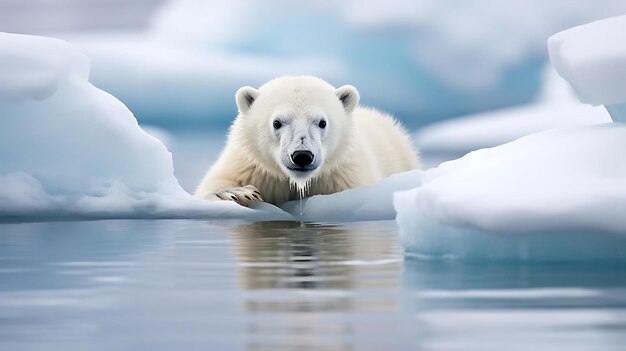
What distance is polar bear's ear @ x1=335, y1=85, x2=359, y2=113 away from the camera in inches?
348

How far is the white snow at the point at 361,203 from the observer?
26.6 feet

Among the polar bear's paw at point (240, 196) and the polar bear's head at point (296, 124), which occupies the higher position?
the polar bear's head at point (296, 124)

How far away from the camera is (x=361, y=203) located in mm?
8156

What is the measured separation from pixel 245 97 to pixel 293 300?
5130 millimetres

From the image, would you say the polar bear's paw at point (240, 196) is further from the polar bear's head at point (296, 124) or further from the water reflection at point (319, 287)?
the water reflection at point (319, 287)

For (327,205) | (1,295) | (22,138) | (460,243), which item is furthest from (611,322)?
(22,138)

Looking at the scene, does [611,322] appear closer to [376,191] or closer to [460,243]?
[460,243]

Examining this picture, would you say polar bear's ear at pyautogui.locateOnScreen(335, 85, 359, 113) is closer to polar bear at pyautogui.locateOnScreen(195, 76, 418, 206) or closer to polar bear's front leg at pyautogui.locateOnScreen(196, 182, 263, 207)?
polar bear at pyautogui.locateOnScreen(195, 76, 418, 206)

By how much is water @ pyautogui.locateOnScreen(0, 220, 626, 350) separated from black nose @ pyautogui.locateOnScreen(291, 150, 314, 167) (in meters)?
1.84

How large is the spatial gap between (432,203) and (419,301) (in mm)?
1027

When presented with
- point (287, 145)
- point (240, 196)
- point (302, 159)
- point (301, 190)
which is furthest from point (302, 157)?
point (301, 190)

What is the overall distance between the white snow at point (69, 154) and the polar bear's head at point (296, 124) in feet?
1.42

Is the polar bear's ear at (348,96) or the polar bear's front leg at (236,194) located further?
the polar bear's ear at (348,96)

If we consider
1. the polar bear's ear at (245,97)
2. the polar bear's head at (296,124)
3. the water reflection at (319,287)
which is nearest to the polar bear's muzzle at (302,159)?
the polar bear's head at (296,124)
